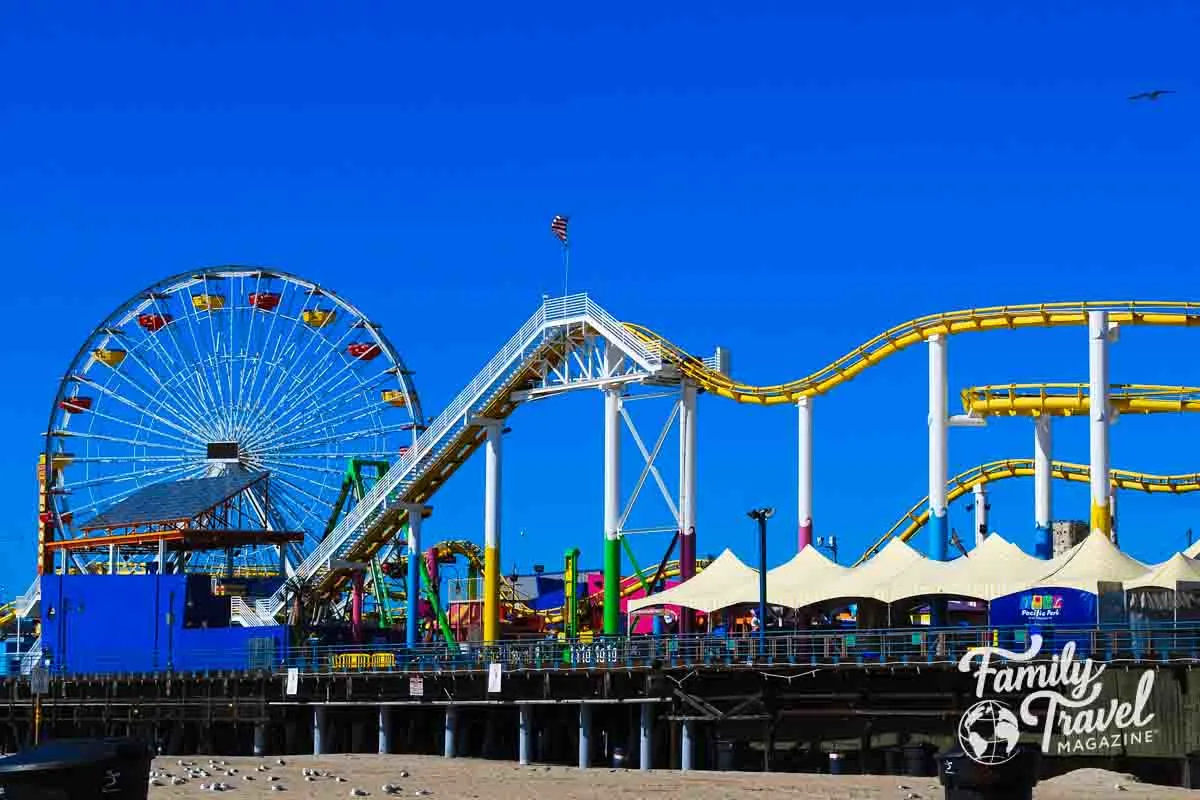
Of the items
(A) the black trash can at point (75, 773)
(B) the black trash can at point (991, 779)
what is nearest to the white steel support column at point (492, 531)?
(A) the black trash can at point (75, 773)

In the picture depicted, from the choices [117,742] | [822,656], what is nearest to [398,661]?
[822,656]

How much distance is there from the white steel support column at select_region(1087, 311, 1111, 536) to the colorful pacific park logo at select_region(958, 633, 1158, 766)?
8.85 meters

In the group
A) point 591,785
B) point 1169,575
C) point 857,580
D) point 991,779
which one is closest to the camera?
point 991,779

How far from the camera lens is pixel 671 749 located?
44969mm

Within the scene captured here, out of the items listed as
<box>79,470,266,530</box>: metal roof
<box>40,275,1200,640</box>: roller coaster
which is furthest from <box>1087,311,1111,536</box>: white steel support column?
<box>79,470,266,530</box>: metal roof

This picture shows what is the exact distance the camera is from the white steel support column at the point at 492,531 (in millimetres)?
61250

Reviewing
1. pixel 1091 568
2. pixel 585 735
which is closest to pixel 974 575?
pixel 1091 568

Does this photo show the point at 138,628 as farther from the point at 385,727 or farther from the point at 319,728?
the point at 385,727

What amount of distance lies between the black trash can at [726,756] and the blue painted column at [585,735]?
162 inches

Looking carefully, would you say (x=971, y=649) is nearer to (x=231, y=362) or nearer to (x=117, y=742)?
(x=117, y=742)

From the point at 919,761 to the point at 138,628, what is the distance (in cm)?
3560

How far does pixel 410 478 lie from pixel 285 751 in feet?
42.7

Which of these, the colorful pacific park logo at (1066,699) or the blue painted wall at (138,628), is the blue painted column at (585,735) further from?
the blue painted wall at (138,628)

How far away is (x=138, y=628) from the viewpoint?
67562 mm
